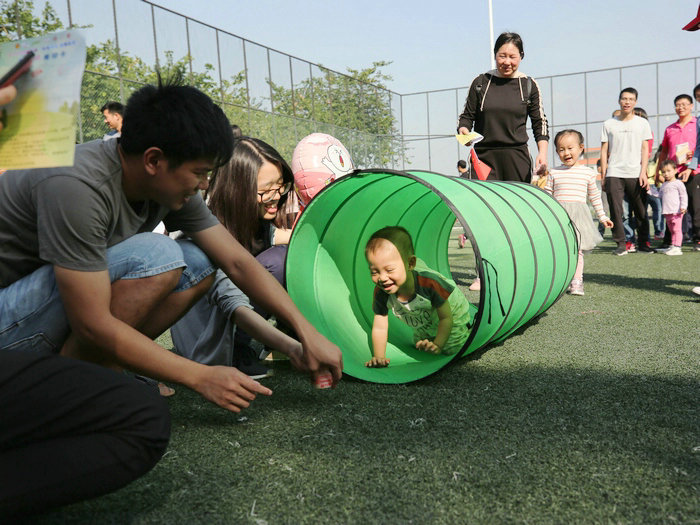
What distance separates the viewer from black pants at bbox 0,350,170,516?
48.1 inches

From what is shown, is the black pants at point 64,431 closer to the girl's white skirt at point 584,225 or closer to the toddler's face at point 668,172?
the girl's white skirt at point 584,225

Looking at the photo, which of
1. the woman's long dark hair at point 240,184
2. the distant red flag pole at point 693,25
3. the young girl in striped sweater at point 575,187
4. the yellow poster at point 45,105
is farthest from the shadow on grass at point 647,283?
the yellow poster at point 45,105

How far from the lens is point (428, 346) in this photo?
119 inches

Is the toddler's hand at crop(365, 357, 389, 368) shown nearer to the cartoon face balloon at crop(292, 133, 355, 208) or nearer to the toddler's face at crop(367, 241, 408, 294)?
the toddler's face at crop(367, 241, 408, 294)

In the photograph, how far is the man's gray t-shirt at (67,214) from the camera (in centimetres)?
150

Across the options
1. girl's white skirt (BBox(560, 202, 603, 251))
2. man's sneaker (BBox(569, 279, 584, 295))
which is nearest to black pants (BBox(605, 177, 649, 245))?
girl's white skirt (BBox(560, 202, 603, 251))

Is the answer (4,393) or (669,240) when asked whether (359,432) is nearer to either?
(4,393)

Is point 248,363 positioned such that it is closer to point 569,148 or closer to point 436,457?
point 436,457

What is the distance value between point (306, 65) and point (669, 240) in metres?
12.2

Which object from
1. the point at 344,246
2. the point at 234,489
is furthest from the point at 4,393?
the point at 344,246

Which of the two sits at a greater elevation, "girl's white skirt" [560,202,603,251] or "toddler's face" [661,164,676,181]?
"toddler's face" [661,164,676,181]

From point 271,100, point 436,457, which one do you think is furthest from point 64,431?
point 271,100

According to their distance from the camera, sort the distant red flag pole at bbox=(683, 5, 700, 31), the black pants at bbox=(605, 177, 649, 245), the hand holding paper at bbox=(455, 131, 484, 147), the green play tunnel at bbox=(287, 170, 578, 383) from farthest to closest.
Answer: the black pants at bbox=(605, 177, 649, 245)
the hand holding paper at bbox=(455, 131, 484, 147)
the distant red flag pole at bbox=(683, 5, 700, 31)
the green play tunnel at bbox=(287, 170, 578, 383)

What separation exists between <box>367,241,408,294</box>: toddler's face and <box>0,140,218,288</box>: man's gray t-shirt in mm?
1273
